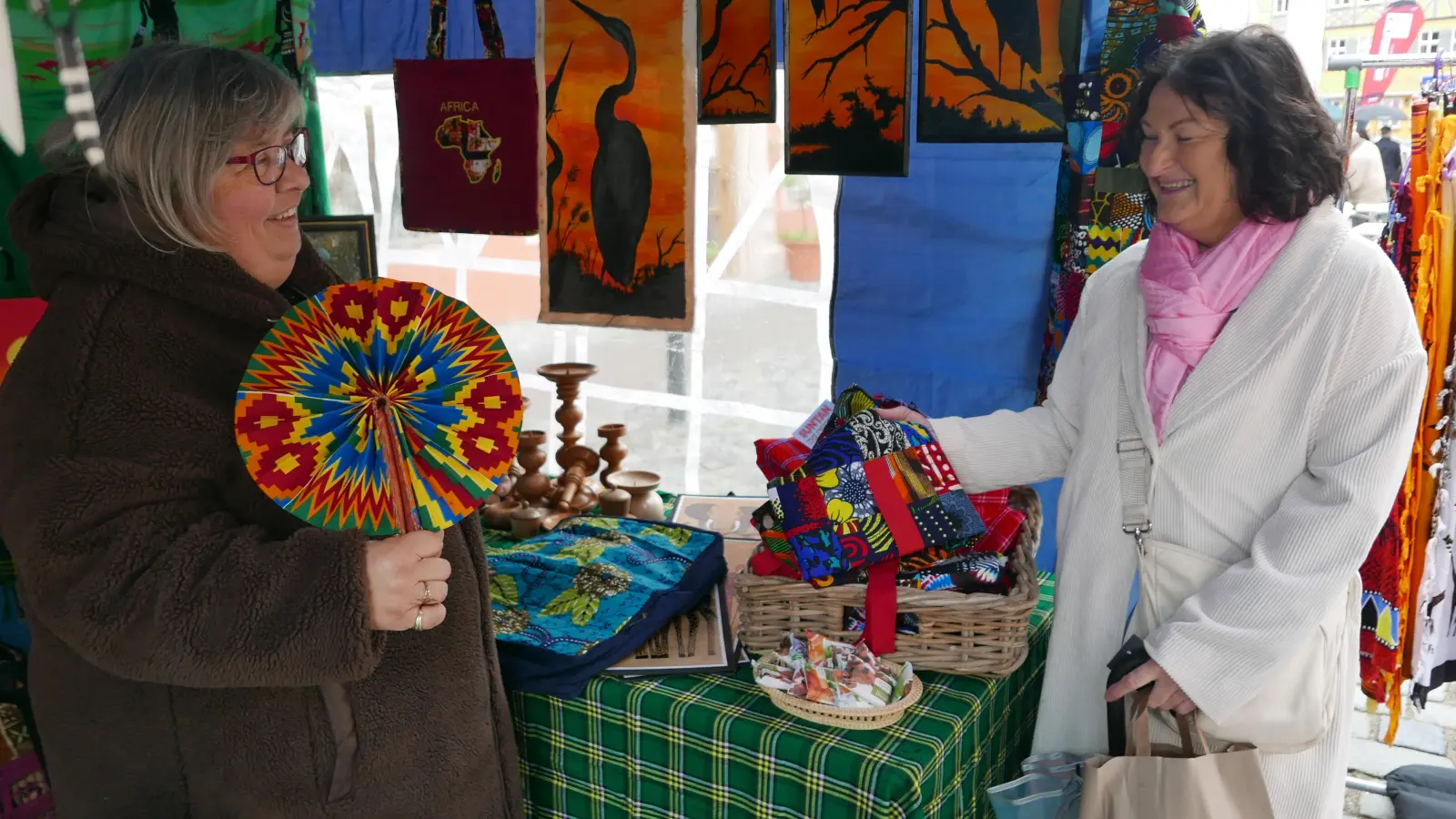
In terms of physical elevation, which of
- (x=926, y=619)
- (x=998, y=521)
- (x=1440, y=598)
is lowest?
(x=1440, y=598)

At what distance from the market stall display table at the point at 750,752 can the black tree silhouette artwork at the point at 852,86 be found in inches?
42.7

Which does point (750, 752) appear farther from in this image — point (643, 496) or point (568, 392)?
point (568, 392)

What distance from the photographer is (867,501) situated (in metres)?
1.66

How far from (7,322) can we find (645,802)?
184 centimetres

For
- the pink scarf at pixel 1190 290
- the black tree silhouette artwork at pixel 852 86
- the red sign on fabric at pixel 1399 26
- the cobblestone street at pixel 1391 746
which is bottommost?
the cobblestone street at pixel 1391 746

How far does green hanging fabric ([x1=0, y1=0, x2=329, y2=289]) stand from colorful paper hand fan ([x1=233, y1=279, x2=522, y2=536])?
1439mm

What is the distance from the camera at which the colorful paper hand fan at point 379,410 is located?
118cm

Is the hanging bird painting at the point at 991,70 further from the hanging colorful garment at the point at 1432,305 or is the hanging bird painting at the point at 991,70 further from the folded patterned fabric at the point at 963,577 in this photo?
the folded patterned fabric at the point at 963,577

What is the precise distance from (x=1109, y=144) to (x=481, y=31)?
1609 millimetres

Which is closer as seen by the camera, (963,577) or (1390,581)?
(963,577)

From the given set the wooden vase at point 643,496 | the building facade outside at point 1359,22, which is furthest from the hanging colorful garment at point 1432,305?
the wooden vase at point 643,496

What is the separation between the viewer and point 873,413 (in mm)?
1815

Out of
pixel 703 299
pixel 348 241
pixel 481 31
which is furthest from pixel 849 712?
pixel 703 299

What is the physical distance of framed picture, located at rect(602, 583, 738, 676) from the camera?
1723mm
